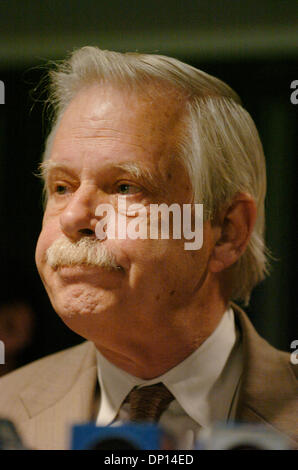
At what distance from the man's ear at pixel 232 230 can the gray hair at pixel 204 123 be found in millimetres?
21

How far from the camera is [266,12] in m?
1.66

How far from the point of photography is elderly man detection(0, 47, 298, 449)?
1.51 meters

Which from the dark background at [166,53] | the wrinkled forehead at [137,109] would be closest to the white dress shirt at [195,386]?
the dark background at [166,53]

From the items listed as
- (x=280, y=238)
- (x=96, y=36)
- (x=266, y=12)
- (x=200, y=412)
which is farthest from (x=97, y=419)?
(x=266, y=12)

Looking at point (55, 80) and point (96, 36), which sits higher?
point (96, 36)

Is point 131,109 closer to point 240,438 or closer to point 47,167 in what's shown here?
point 47,167

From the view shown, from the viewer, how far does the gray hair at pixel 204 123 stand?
1.54 m

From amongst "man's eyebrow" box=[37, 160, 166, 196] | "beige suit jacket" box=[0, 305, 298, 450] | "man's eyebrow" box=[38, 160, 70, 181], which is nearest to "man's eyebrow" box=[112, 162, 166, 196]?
"man's eyebrow" box=[37, 160, 166, 196]

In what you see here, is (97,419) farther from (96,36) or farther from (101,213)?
(96,36)

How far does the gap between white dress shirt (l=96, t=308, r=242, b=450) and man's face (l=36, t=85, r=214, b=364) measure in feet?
0.49

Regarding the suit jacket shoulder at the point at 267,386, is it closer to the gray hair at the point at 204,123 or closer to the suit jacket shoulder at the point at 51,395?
the gray hair at the point at 204,123

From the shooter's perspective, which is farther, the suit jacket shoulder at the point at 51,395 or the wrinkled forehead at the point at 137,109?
the suit jacket shoulder at the point at 51,395

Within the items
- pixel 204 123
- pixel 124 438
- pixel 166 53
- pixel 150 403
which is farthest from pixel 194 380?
pixel 166 53

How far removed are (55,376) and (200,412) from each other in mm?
410
